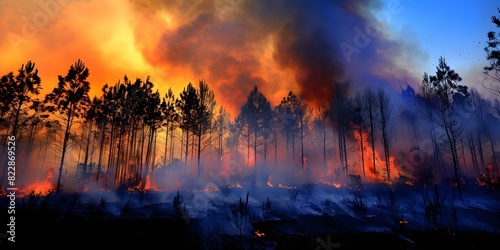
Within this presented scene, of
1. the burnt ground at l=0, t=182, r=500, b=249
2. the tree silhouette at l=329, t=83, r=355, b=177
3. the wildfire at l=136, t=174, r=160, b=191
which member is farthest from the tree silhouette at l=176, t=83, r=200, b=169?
the tree silhouette at l=329, t=83, r=355, b=177

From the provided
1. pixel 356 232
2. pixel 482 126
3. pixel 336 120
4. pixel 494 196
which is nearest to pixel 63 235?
pixel 356 232

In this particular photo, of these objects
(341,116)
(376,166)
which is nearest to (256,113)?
(341,116)

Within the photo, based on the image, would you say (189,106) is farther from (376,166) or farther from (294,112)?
(376,166)

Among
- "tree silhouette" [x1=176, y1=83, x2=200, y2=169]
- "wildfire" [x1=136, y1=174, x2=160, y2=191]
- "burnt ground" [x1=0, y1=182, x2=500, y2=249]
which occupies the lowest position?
"burnt ground" [x1=0, y1=182, x2=500, y2=249]

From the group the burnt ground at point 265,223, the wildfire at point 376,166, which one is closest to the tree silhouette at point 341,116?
the wildfire at point 376,166

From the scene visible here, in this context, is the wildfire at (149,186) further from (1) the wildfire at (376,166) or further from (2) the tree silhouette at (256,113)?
Result: (1) the wildfire at (376,166)

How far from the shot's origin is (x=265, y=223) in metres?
20.3

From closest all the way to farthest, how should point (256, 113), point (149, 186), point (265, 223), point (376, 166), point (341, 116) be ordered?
point (265, 223) → point (149, 186) → point (376, 166) → point (341, 116) → point (256, 113)

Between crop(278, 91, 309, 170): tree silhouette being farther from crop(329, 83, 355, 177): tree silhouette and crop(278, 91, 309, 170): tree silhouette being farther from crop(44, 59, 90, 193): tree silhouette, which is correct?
crop(44, 59, 90, 193): tree silhouette

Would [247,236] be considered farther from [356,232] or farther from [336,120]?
[336,120]

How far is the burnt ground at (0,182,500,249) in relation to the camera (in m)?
14.6

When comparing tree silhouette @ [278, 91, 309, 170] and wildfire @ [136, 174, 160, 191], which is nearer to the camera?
wildfire @ [136, 174, 160, 191]

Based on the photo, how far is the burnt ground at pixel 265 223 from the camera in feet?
48.0

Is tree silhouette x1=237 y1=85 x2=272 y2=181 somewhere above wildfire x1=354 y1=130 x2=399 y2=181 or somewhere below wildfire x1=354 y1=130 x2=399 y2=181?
above
